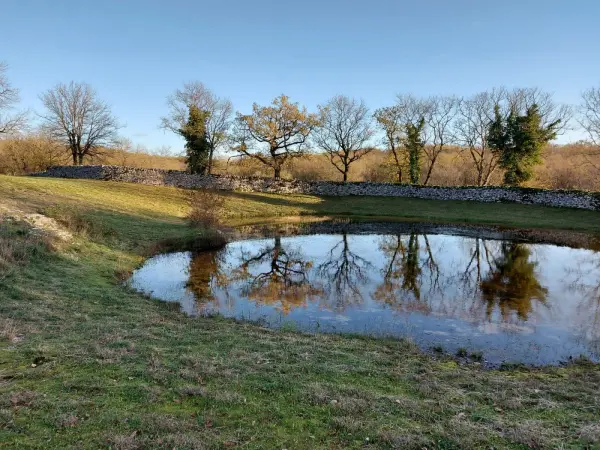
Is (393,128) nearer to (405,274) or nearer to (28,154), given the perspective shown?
(405,274)

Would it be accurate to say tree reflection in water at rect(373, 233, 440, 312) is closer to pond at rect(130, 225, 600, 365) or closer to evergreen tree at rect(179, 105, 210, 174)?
pond at rect(130, 225, 600, 365)

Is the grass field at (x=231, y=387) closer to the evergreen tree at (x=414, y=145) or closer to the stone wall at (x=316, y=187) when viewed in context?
the stone wall at (x=316, y=187)

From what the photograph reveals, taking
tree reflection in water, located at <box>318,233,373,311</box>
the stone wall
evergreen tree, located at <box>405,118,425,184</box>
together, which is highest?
evergreen tree, located at <box>405,118,425,184</box>

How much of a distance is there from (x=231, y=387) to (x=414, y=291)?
838 centimetres

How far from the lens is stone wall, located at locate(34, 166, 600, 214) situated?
1335 inches

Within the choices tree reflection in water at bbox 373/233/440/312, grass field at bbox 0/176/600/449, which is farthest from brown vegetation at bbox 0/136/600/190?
grass field at bbox 0/176/600/449

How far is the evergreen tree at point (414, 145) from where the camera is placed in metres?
43.6

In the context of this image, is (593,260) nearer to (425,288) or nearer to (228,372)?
(425,288)

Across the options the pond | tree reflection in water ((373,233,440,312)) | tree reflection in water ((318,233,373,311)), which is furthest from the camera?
tree reflection in water ((318,233,373,311))

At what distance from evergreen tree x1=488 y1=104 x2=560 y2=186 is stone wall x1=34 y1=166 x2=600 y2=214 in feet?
14.0

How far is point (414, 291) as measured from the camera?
39.3 feet

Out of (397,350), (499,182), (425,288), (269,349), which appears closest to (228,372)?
(269,349)

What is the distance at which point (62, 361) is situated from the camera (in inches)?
221

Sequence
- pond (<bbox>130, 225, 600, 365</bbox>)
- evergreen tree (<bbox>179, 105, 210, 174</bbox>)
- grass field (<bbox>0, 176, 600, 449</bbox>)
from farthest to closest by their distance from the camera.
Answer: evergreen tree (<bbox>179, 105, 210, 174</bbox>)
pond (<bbox>130, 225, 600, 365</bbox>)
grass field (<bbox>0, 176, 600, 449</bbox>)
